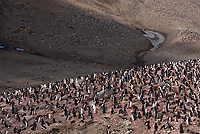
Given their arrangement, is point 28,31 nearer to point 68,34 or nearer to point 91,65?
point 68,34

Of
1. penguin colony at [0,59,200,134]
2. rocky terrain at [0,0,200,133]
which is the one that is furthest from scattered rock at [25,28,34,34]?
penguin colony at [0,59,200,134]

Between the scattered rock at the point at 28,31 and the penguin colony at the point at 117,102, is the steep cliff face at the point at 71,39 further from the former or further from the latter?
the penguin colony at the point at 117,102

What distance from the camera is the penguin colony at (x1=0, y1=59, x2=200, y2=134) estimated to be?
23.3 feet

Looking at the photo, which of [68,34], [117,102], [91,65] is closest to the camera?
[117,102]

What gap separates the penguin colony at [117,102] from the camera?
7098 mm

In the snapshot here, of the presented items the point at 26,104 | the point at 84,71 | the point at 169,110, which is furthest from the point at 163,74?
the point at 84,71

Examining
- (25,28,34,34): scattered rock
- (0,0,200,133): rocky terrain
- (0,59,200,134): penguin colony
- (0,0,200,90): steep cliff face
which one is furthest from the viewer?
(25,28,34,34): scattered rock

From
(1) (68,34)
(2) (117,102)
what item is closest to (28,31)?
(1) (68,34)

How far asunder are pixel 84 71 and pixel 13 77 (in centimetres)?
639

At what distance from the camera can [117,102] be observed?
8.22 m

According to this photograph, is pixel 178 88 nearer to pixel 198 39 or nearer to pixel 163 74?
pixel 163 74

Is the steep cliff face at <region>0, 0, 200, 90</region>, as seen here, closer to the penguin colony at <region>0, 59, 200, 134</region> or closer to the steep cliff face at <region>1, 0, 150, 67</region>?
the steep cliff face at <region>1, 0, 150, 67</region>

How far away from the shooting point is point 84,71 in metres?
21.5

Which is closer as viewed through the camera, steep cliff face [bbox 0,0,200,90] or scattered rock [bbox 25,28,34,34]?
steep cliff face [bbox 0,0,200,90]
